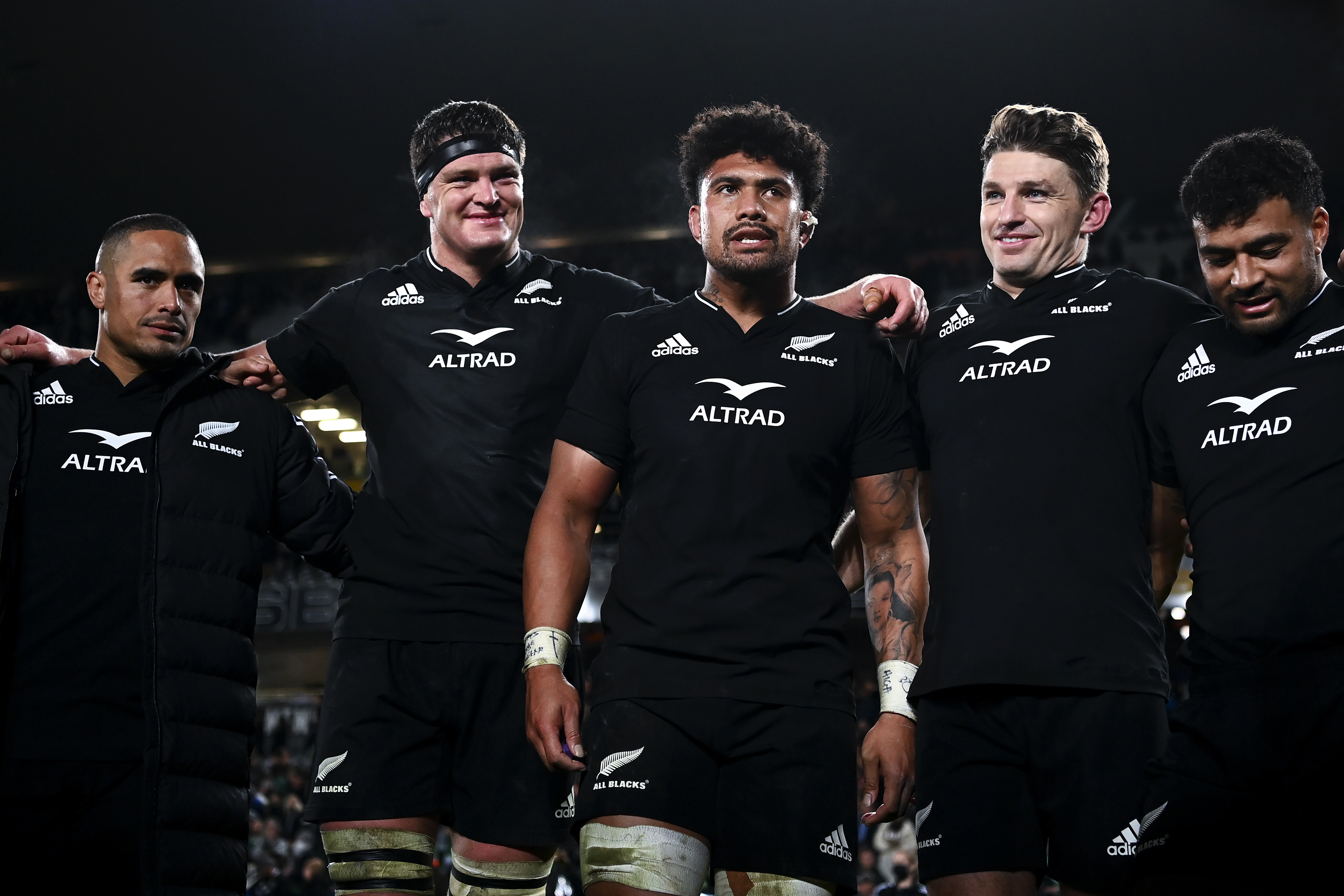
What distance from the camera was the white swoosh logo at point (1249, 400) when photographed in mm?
3141

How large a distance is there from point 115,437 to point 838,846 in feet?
8.50

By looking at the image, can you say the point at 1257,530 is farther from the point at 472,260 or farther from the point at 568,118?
the point at 568,118

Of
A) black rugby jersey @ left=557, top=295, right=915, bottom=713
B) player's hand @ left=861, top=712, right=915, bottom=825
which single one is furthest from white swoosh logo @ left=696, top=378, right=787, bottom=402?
player's hand @ left=861, top=712, right=915, bottom=825

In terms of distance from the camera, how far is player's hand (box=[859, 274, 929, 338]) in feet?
11.7

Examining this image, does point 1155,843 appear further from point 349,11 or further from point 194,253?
point 349,11

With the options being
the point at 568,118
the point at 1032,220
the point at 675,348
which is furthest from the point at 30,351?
the point at 568,118

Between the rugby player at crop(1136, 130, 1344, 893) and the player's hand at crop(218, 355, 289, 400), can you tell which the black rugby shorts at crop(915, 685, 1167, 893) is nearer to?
the rugby player at crop(1136, 130, 1344, 893)

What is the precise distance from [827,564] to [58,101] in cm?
1508

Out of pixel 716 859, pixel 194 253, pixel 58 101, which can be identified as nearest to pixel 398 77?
pixel 58 101

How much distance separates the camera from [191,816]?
3.71 m

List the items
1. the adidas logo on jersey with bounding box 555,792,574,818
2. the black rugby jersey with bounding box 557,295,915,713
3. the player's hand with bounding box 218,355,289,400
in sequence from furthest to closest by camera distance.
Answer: the player's hand with bounding box 218,355,289,400, the adidas logo on jersey with bounding box 555,792,574,818, the black rugby jersey with bounding box 557,295,915,713

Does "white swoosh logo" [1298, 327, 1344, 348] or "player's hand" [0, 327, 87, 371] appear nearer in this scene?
"white swoosh logo" [1298, 327, 1344, 348]

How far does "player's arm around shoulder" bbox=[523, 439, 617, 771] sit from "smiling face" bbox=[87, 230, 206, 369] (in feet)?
5.14

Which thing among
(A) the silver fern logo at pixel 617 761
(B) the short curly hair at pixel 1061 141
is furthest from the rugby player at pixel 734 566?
(B) the short curly hair at pixel 1061 141
